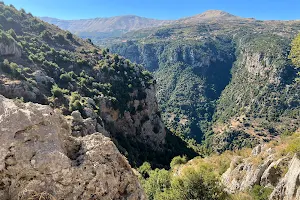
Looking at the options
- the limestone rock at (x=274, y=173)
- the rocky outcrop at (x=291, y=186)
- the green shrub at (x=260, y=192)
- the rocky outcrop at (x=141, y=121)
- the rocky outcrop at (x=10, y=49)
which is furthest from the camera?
the rocky outcrop at (x=141, y=121)

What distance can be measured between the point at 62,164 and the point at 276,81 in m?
188

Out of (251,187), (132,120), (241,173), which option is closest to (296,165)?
(251,187)

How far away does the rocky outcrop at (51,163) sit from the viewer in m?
8.61

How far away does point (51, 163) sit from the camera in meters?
8.80

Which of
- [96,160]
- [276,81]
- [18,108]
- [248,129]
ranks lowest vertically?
[248,129]

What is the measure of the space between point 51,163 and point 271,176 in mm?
22978

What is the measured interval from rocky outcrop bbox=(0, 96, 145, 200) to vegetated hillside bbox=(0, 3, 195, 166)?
1202 inches

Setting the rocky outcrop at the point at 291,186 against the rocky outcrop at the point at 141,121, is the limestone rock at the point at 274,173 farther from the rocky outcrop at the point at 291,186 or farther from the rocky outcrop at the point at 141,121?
the rocky outcrop at the point at 141,121

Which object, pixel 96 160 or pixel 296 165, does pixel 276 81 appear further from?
pixel 96 160

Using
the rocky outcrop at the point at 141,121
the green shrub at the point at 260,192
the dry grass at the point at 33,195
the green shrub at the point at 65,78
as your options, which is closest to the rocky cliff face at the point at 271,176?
the green shrub at the point at 260,192

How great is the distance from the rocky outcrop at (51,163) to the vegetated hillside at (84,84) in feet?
100

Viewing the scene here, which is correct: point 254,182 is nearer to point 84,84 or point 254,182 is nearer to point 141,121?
point 84,84

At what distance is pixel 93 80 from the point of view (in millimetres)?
70812

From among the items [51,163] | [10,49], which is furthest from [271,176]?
[10,49]
